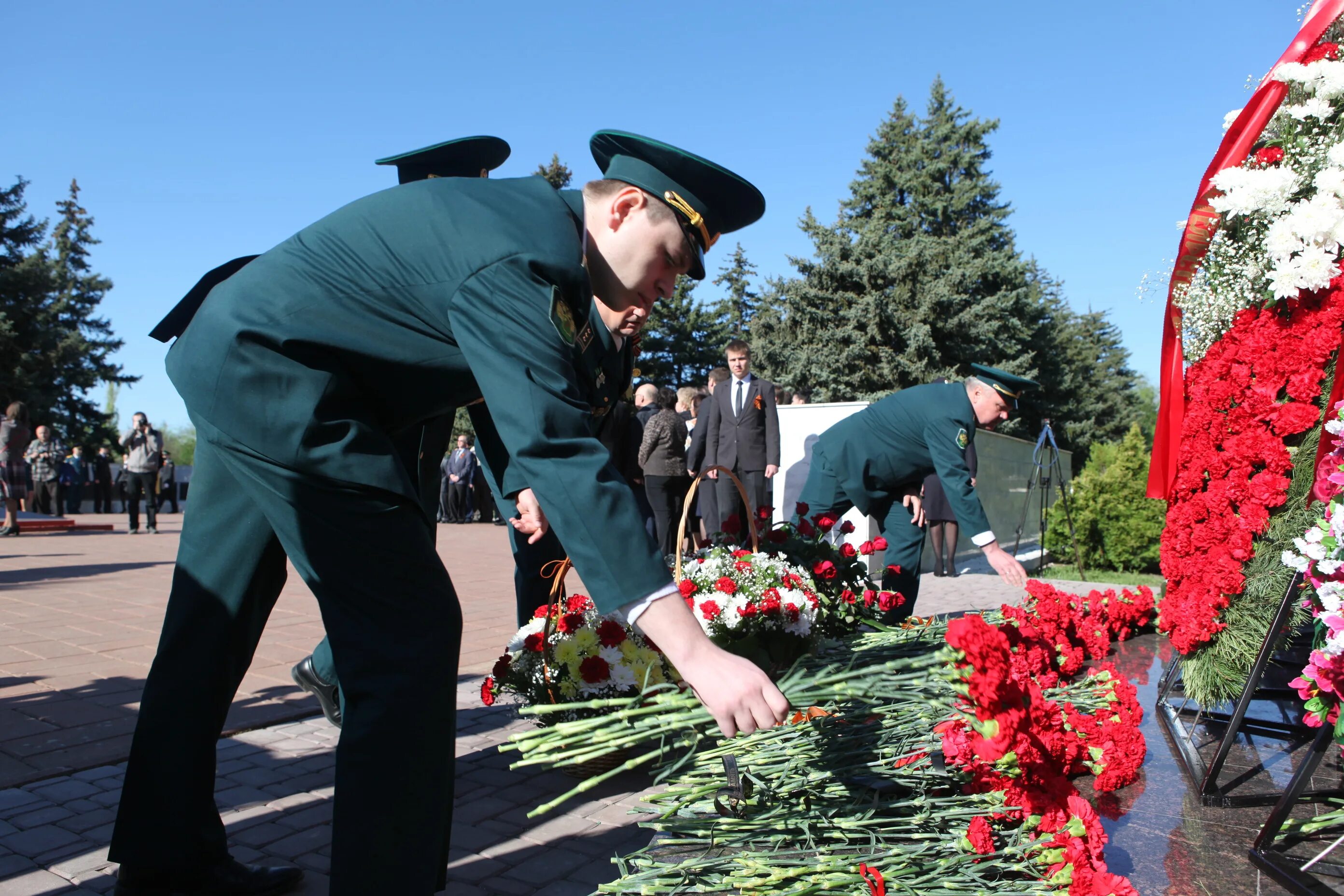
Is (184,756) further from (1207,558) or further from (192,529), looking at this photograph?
(1207,558)

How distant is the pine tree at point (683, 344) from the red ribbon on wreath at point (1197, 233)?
3342cm

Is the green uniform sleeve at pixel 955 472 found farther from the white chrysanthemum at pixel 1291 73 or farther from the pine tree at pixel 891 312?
the pine tree at pixel 891 312

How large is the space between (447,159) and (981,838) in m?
2.30

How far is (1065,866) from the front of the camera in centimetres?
197

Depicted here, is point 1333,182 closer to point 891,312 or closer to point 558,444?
point 558,444

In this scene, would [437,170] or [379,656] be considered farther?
[437,170]

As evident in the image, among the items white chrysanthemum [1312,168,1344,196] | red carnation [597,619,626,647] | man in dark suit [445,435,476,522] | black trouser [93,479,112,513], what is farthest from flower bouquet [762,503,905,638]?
black trouser [93,479,112,513]

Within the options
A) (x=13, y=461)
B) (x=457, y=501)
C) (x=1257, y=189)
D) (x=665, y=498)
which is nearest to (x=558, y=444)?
(x=1257, y=189)

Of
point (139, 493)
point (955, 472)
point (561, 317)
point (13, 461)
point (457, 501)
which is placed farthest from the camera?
point (457, 501)

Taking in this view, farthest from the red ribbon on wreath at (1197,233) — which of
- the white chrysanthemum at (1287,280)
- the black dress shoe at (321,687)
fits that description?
the black dress shoe at (321,687)

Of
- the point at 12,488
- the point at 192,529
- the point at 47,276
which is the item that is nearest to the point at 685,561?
the point at 192,529

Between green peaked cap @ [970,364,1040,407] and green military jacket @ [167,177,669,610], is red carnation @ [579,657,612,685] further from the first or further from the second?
green peaked cap @ [970,364,1040,407]

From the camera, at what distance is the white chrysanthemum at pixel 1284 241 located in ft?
9.36

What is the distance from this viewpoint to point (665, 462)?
8891mm
